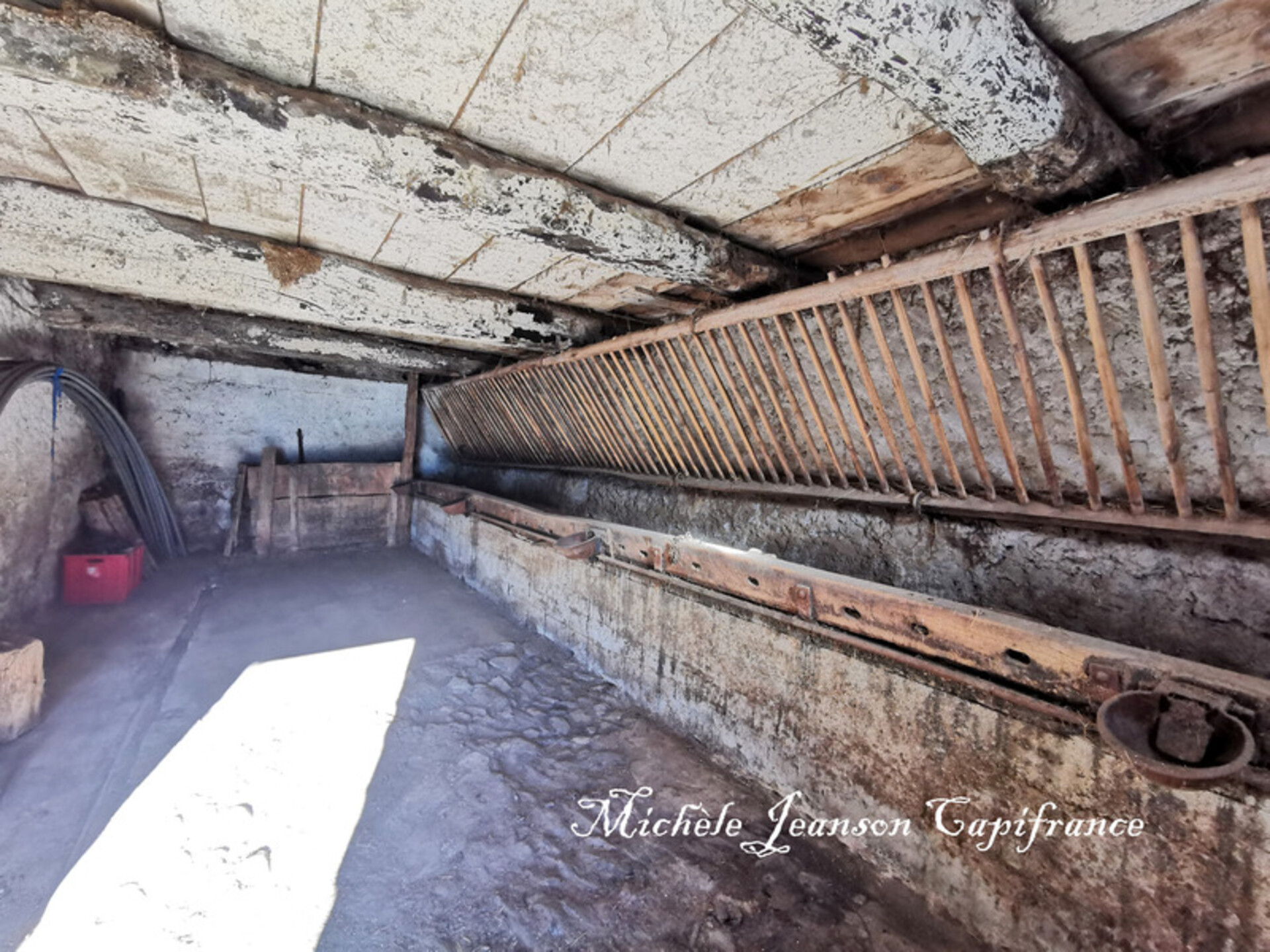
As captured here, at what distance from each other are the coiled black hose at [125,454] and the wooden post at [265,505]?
0.64 m

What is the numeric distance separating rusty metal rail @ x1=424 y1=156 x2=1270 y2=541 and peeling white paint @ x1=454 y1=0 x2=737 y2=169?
36.7 inches

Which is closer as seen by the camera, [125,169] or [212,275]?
[125,169]

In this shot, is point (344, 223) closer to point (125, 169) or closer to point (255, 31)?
point (125, 169)

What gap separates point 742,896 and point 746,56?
239 centimetres

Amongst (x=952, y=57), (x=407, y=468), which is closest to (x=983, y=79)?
(x=952, y=57)

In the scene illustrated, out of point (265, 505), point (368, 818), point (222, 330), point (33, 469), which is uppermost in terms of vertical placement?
point (222, 330)

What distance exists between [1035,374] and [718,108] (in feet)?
4.21

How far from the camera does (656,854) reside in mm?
2000

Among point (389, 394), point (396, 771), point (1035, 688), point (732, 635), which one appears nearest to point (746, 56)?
point (1035, 688)

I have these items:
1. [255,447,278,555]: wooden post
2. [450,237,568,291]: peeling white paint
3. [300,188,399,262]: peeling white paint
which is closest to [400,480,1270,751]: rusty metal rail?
[450,237,568,291]: peeling white paint

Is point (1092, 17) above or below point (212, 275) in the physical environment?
above

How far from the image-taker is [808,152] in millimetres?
1364

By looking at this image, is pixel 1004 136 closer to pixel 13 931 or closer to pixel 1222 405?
pixel 1222 405

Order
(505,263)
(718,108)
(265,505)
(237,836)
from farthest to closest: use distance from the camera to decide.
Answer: (265,505) < (505,263) < (237,836) < (718,108)
